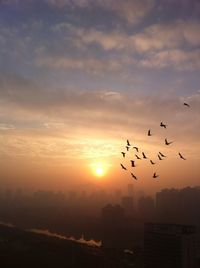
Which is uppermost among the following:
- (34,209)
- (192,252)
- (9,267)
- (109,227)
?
(34,209)

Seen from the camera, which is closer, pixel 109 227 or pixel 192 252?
pixel 192 252

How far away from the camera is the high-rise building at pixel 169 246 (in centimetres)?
4319

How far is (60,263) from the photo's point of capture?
201ft

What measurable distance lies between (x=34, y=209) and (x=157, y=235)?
11344 centimetres

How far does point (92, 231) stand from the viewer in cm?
9912

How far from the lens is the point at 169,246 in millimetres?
43469

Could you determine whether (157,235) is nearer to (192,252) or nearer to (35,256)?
(192,252)

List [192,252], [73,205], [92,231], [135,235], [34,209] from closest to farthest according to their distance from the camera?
[192,252]
[135,235]
[92,231]
[34,209]
[73,205]

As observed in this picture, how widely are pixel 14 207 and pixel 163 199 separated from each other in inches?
3020

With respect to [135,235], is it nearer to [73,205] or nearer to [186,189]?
[186,189]

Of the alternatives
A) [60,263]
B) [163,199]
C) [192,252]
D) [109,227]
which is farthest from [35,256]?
[163,199]

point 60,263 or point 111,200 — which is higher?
point 111,200

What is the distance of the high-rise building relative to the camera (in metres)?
43.2

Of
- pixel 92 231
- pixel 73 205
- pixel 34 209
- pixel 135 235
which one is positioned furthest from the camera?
pixel 73 205
